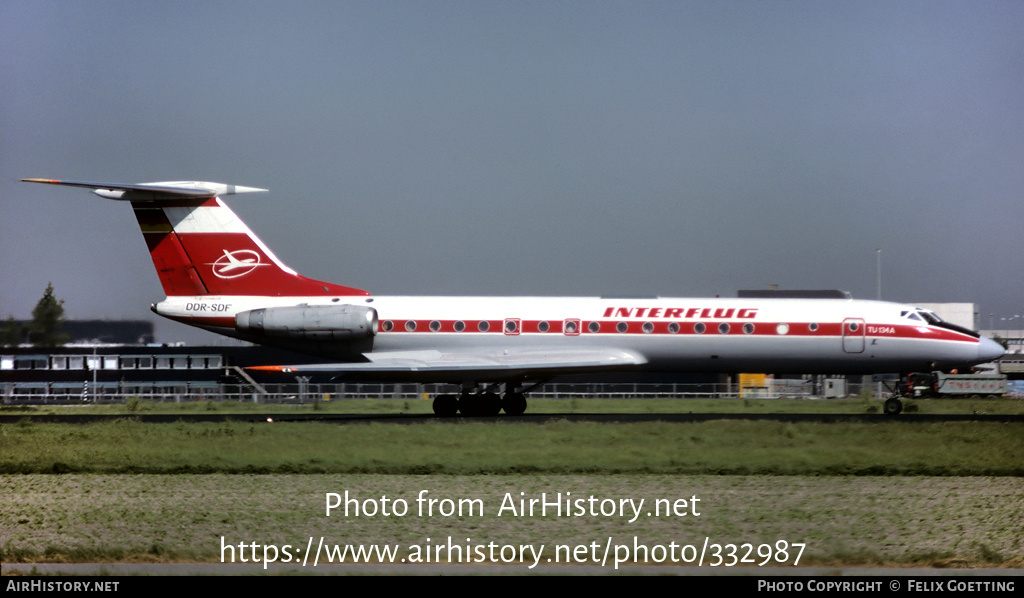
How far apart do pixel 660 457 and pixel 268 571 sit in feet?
27.1

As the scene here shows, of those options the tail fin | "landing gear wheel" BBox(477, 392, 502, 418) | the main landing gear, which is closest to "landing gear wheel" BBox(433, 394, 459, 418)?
the main landing gear

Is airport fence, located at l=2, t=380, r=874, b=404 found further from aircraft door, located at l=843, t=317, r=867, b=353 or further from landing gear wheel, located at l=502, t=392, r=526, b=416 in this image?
aircraft door, located at l=843, t=317, r=867, b=353

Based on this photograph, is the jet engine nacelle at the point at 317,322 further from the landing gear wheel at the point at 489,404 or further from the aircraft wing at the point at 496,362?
the landing gear wheel at the point at 489,404

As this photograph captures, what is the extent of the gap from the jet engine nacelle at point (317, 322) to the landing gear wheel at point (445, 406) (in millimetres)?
2410

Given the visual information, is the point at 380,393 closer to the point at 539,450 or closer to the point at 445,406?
the point at 445,406

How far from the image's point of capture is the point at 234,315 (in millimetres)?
27156

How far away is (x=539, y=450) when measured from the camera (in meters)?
15.7

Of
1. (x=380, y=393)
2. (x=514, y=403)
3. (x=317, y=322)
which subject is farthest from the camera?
(x=380, y=393)

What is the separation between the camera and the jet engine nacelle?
85.1 ft

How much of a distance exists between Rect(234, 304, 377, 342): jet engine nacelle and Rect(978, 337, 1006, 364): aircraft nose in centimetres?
1561

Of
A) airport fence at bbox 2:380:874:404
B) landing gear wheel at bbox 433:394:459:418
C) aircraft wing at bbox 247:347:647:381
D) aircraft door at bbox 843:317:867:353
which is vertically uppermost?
aircraft door at bbox 843:317:867:353

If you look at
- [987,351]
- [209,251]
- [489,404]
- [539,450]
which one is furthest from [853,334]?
[209,251]

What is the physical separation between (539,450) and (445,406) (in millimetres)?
10641
